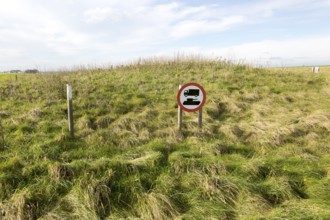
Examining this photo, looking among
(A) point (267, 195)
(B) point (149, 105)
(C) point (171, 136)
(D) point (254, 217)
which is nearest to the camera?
(D) point (254, 217)

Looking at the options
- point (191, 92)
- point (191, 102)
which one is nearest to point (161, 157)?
point (191, 102)

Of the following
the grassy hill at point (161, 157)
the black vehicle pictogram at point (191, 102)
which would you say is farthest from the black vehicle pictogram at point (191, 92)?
the grassy hill at point (161, 157)

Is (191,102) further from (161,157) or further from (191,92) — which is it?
(161,157)

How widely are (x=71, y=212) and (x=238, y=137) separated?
4.05 m

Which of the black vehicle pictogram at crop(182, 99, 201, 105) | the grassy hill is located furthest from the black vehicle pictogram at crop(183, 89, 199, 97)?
the grassy hill

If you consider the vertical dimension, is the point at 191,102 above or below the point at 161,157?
above

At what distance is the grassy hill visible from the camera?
3.16 meters

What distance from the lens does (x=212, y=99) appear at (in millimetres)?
8086

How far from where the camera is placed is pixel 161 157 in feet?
14.3

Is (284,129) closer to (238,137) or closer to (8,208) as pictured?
(238,137)

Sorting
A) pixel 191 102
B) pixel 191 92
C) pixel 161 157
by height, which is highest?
pixel 191 92

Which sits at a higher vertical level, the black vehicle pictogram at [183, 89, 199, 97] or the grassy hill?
the black vehicle pictogram at [183, 89, 199, 97]

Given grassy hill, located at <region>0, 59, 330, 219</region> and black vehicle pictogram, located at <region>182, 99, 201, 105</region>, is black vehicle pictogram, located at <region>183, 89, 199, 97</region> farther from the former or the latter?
grassy hill, located at <region>0, 59, 330, 219</region>

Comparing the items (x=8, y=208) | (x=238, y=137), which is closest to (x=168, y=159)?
(x=238, y=137)
